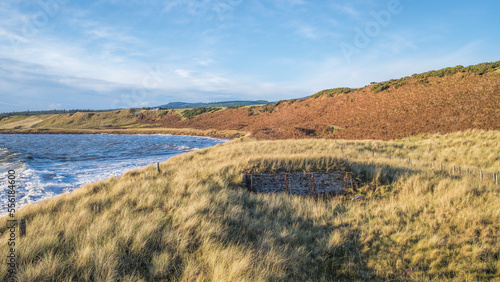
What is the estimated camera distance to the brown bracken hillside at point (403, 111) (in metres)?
22.4

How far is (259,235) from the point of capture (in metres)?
5.41

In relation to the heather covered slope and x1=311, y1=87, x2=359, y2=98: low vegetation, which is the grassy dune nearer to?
the heather covered slope

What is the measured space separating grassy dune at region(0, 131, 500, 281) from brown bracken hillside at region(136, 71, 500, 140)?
18.3 m

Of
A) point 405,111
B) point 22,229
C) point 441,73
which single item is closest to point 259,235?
point 22,229

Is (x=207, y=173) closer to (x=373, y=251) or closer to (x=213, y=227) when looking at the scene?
(x=213, y=227)

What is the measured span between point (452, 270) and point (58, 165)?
2564cm

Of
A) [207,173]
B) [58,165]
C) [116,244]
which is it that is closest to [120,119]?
[58,165]

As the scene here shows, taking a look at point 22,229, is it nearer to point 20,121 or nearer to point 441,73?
point 441,73

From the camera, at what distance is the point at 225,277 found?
11.7 ft

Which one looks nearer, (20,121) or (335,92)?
(335,92)

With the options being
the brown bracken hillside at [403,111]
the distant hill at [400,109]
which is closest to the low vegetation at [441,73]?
the distant hill at [400,109]

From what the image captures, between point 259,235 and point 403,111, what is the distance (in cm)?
2927

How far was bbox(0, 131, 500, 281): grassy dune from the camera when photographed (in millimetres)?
3816

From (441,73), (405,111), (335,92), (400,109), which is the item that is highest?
(441,73)
